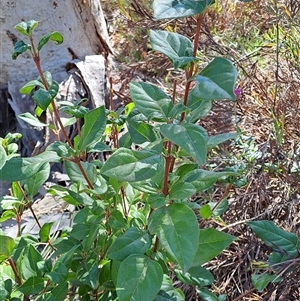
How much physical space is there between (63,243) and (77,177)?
0.58 ft

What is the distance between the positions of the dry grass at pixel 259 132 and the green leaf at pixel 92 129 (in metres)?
0.55

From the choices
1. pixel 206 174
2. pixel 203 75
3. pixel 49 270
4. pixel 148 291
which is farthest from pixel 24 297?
pixel 203 75

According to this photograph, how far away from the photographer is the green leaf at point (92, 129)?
0.84 meters

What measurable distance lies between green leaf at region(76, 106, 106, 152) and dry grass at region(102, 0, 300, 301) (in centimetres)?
55

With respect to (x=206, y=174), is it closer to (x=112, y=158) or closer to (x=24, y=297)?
(x=112, y=158)

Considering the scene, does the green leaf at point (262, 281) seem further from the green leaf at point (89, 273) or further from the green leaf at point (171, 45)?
the green leaf at point (171, 45)

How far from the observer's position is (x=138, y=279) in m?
0.76

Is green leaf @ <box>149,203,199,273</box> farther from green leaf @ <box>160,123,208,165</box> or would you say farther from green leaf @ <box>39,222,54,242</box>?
green leaf @ <box>39,222,54,242</box>

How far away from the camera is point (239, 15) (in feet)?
9.00

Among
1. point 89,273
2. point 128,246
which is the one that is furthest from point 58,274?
point 128,246

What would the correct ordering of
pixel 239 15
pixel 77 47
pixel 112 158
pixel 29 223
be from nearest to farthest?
pixel 112 158, pixel 29 223, pixel 77 47, pixel 239 15

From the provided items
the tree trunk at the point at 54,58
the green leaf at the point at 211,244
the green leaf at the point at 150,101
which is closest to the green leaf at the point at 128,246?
the green leaf at the point at 211,244

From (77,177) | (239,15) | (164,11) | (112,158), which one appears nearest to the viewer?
(164,11)

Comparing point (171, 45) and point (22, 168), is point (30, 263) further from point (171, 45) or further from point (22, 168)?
point (171, 45)
